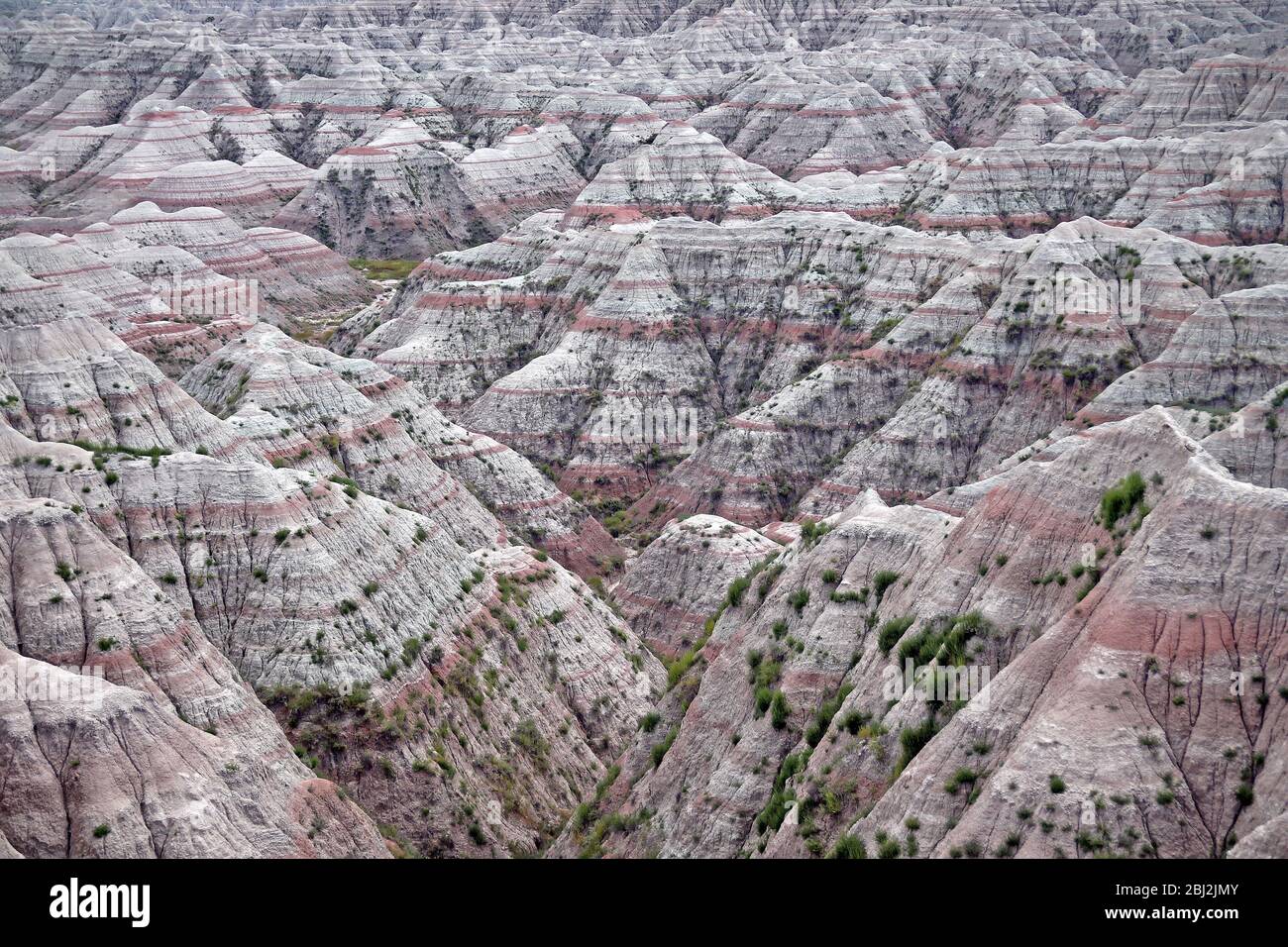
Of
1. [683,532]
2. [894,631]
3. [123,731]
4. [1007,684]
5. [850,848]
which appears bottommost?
[683,532]

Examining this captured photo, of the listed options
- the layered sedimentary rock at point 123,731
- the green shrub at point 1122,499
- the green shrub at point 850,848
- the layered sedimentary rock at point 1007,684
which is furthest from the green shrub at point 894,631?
the layered sedimentary rock at point 123,731

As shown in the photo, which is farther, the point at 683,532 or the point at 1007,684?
the point at 683,532

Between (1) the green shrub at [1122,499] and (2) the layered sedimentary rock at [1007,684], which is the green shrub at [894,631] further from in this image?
(1) the green shrub at [1122,499]

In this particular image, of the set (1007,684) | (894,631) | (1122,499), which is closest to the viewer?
(1007,684)

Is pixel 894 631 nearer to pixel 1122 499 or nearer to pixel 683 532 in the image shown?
pixel 1122 499

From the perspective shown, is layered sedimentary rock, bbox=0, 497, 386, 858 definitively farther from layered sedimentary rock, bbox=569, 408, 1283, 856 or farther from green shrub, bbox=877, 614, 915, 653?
green shrub, bbox=877, 614, 915, 653

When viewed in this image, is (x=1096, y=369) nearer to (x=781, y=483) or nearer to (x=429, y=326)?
(x=781, y=483)

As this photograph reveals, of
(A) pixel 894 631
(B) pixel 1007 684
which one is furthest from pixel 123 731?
(B) pixel 1007 684

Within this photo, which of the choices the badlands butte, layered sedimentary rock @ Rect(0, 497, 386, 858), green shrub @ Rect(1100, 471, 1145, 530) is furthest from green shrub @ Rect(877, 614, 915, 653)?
layered sedimentary rock @ Rect(0, 497, 386, 858)
